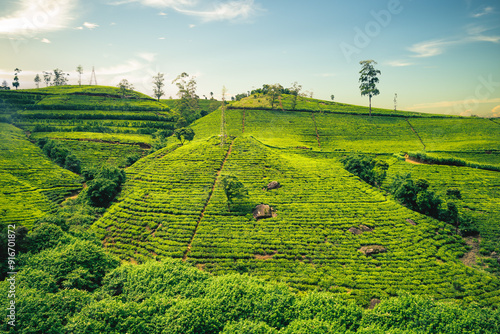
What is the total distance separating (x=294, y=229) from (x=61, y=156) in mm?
70565

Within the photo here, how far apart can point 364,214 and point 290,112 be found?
3269 inches

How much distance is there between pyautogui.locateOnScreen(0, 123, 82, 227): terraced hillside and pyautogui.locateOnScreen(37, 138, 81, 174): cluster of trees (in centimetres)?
204

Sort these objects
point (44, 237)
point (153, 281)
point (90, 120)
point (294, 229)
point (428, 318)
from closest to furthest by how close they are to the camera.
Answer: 1. point (428, 318)
2. point (153, 281)
3. point (44, 237)
4. point (294, 229)
5. point (90, 120)

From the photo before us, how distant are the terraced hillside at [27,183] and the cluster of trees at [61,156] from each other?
2044 mm

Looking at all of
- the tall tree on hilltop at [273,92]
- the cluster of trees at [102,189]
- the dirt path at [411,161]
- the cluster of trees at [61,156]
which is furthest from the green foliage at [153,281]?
the tall tree on hilltop at [273,92]

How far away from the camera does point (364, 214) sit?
4281cm

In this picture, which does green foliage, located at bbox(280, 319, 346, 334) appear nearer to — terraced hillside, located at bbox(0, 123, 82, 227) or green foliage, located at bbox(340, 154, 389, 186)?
terraced hillside, located at bbox(0, 123, 82, 227)

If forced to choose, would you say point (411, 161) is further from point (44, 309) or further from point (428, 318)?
point (44, 309)

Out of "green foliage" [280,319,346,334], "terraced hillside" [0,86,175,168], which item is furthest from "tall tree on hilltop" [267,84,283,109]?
"green foliage" [280,319,346,334]

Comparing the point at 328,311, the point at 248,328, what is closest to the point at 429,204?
the point at 328,311

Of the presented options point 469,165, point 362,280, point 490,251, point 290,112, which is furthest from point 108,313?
point 290,112

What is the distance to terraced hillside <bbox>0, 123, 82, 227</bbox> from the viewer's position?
4178 cm

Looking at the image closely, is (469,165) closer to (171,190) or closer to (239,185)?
(239,185)

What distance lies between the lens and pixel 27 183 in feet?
179
